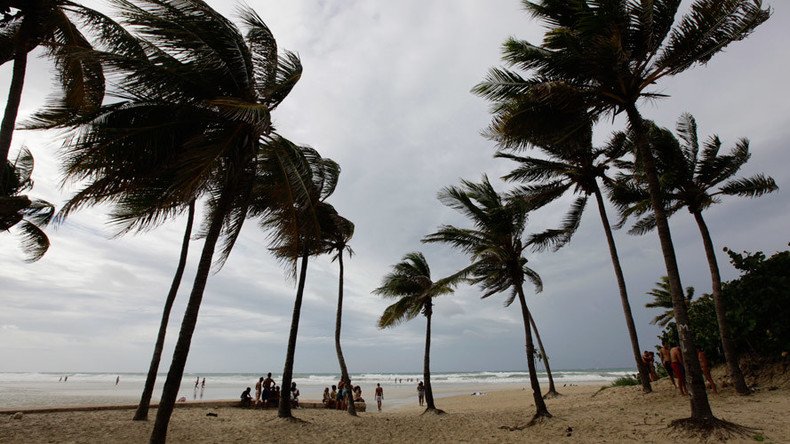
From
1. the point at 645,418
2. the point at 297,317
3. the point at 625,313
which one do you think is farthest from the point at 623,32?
the point at 297,317

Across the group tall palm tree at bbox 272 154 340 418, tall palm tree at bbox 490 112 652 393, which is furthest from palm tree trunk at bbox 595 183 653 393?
tall palm tree at bbox 272 154 340 418

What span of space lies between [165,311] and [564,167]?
13.3 metres

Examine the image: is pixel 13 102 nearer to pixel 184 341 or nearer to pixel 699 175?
pixel 184 341

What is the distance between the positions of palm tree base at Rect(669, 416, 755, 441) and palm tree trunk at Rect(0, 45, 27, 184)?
38.2 ft

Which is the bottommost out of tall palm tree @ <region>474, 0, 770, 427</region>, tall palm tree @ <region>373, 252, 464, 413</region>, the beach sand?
the beach sand

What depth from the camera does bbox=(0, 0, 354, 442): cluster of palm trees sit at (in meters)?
6.46

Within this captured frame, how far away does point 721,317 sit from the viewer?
37.3 feet

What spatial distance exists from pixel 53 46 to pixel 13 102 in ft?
5.10

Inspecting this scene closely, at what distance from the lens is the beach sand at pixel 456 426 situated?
25.6 feet

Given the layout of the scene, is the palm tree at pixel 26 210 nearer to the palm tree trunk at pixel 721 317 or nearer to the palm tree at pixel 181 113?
the palm tree at pixel 181 113

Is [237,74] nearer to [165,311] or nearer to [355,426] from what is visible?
[165,311]

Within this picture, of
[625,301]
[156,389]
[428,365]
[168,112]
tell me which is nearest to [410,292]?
[428,365]

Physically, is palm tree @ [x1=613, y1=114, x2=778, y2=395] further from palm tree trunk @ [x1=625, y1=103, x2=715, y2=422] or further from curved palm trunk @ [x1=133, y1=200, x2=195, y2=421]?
curved palm trunk @ [x1=133, y1=200, x2=195, y2=421]

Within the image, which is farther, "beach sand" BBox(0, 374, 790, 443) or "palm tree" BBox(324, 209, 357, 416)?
"palm tree" BBox(324, 209, 357, 416)
